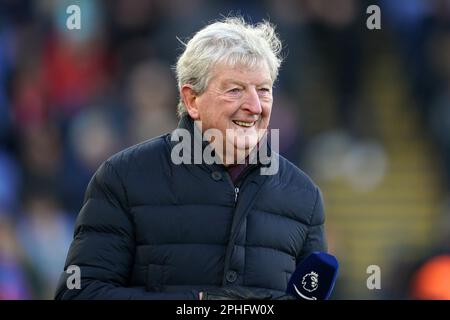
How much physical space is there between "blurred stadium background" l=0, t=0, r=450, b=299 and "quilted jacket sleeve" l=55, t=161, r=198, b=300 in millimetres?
3056

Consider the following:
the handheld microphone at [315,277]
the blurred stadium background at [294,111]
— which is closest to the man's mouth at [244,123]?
the handheld microphone at [315,277]

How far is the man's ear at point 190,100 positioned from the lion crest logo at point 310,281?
52cm

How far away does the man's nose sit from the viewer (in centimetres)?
248

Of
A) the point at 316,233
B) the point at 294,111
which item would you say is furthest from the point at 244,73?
the point at 294,111

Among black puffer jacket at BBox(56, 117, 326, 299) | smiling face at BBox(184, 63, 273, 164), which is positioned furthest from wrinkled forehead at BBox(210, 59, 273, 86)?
black puffer jacket at BBox(56, 117, 326, 299)

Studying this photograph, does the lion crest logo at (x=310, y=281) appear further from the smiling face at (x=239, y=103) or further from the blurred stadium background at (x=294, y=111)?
the blurred stadium background at (x=294, y=111)

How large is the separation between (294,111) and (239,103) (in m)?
3.67

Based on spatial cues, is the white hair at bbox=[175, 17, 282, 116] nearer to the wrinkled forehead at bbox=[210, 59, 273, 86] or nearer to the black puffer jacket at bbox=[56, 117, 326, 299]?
the wrinkled forehead at bbox=[210, 59, 273, 86]

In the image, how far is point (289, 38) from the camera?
616 cm

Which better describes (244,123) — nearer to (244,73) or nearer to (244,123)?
(244,123)

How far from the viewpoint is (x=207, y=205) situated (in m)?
2.44
